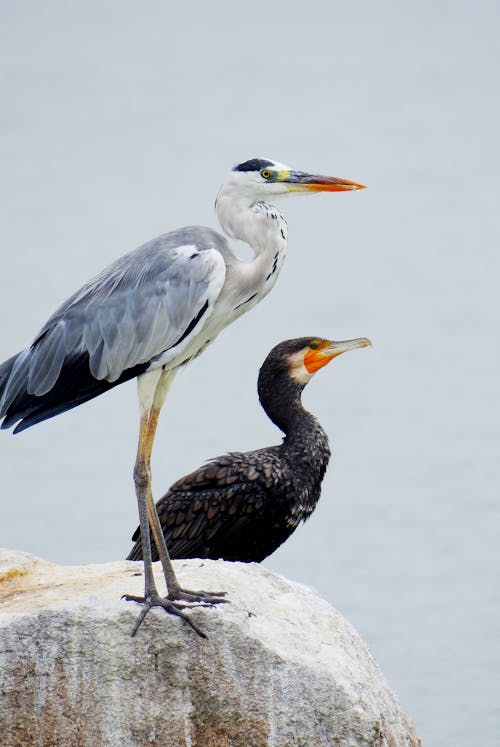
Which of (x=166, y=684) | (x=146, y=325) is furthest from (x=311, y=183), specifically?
(x=166, y=684)

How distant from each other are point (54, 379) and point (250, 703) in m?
1.62

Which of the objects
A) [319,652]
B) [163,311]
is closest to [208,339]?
[163,311]

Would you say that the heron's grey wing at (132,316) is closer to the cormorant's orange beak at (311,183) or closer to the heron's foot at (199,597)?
the cormorant's orange beak at (311,183)

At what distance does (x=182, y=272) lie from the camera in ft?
22.1

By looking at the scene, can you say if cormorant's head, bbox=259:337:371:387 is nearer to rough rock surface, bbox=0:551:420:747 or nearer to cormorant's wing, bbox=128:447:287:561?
cormorant's wing, bbox=128:447:287:561

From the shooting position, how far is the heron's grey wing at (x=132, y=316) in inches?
265

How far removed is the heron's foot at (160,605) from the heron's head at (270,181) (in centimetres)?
186

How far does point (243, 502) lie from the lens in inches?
327

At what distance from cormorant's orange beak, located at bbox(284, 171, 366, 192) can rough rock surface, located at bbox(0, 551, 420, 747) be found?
76.9 inches

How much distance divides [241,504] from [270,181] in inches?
76.3

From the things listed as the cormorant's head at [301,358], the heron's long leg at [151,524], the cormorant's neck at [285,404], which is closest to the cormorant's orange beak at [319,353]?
the cormorant's head at [301,358]

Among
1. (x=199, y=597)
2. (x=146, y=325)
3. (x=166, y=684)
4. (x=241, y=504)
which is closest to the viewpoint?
(x=166, y=684)

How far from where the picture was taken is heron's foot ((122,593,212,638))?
6.23 metres

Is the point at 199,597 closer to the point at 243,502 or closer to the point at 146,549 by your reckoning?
the point at 146,549
